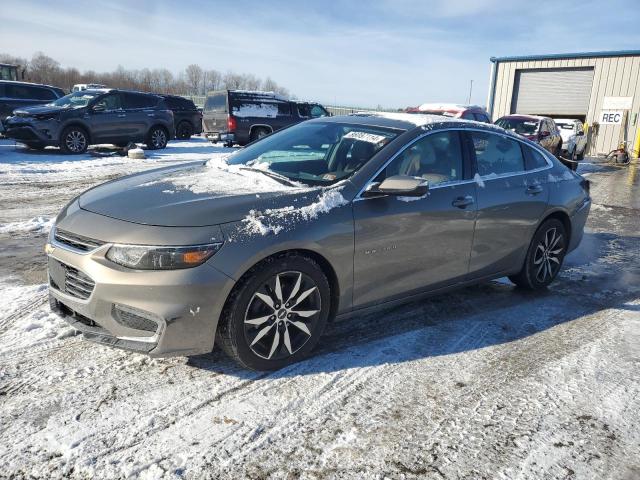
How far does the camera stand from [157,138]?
619 inches

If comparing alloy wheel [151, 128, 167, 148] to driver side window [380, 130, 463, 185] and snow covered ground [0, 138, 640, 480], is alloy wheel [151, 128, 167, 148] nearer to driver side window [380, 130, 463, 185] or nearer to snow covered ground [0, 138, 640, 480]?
snow covered ground [0, 138, 640, 480]

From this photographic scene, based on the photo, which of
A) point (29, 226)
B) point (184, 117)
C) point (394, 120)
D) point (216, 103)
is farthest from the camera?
point (184, 117)

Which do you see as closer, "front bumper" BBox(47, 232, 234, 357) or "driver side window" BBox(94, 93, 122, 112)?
"front bumper" BBox(47, 232, 234, 357)

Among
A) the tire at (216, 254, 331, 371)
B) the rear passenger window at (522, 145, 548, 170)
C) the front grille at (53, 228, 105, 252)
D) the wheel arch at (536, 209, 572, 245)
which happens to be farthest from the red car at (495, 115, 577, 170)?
the front grille at (53, 228, 105, 252)

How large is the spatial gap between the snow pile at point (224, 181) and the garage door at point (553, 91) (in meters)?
24.5

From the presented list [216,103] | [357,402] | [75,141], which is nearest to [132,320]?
[357,402]

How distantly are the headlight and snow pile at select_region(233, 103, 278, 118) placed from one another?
600 inches

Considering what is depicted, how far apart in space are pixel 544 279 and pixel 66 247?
4268 millimetres

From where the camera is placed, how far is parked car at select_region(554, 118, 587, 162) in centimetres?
1795

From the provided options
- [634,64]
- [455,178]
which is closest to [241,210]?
[455,178]

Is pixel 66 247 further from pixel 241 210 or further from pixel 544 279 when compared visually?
pixel 544 279

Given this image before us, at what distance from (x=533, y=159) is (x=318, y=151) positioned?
225 cm

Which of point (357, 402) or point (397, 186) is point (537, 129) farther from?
point (357, 402)

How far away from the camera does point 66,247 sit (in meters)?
3.07
